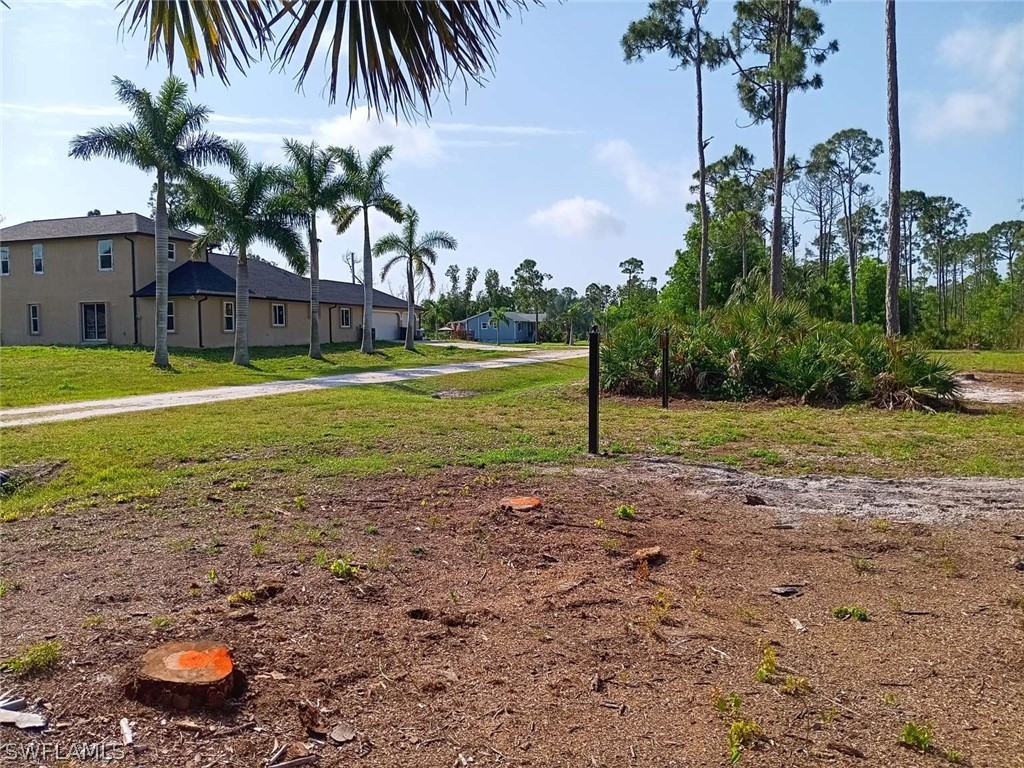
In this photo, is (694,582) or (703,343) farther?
(703,343)

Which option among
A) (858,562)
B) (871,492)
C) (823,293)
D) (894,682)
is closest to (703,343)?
(871,492)

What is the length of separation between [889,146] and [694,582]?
59.3 ft

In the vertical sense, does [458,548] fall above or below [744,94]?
below

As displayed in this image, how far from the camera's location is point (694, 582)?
4.39 m

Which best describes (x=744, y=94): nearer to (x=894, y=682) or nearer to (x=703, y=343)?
(x=703, y=343)

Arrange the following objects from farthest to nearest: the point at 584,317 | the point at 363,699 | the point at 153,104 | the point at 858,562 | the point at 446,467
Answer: the point at 584,317, the point at 153,104, the point at 446,467, the point at 858,562, the point at 363,699

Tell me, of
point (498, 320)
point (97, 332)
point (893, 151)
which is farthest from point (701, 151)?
point (498, 320)

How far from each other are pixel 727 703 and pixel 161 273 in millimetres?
25108

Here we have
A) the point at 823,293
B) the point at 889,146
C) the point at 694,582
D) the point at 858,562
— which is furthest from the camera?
the point at 823,293

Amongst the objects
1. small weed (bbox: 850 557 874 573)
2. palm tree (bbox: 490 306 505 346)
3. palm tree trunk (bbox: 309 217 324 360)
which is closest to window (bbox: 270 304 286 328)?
palm tree trunk (bbox: 309 217 324 360)

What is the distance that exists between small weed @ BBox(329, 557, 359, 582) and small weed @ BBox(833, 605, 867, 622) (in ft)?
8.55

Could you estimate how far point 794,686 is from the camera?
3.11 meters

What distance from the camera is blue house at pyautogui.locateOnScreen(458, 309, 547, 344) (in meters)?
78.0

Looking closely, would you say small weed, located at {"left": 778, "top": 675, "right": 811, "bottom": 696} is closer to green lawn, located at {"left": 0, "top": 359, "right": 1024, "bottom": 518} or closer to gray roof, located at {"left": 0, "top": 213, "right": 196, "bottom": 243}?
green lawn, located at {"left": 0, "top": 359, "right": 1024, "bottom": 518}
